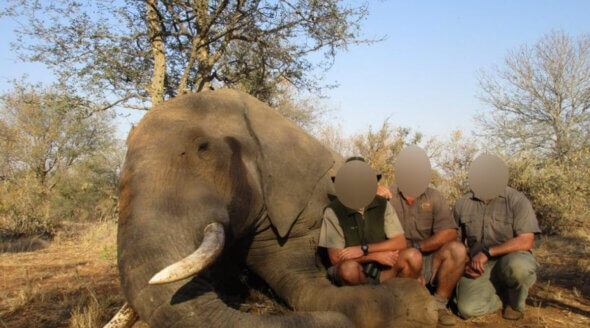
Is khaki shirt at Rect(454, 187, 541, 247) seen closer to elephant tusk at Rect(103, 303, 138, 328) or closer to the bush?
elephant tusk at Rect(103, 303, 138, 328)

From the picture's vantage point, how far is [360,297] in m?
3.75

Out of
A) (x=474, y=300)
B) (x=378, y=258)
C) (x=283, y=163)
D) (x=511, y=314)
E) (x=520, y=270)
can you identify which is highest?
(x=283, y=163)

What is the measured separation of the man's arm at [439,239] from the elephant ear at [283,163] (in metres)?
1.20

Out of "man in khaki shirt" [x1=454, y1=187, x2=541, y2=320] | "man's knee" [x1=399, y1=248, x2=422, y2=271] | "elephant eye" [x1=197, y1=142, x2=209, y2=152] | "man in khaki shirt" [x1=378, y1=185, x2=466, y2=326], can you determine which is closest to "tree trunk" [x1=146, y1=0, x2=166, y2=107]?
"man in khaki shirt" [x1=378, y1=185, x2=466, y2=326]

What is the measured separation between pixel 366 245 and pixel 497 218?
1.50 meters

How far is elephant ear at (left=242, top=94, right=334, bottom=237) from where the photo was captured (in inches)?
171

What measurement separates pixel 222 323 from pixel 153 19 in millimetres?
8533

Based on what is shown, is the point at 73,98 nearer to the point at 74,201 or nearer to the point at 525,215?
the point at 74,201

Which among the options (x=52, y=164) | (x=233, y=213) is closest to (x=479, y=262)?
(x=233, y=213)

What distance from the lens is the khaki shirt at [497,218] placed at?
15.3 ft

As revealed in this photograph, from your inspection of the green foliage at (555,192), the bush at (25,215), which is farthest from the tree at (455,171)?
the bush at (25,215)

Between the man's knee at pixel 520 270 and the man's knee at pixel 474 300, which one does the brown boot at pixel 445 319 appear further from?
the man's knee at pixel 520 270

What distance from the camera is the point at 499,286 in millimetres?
4844

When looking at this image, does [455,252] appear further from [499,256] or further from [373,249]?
[373,249]
